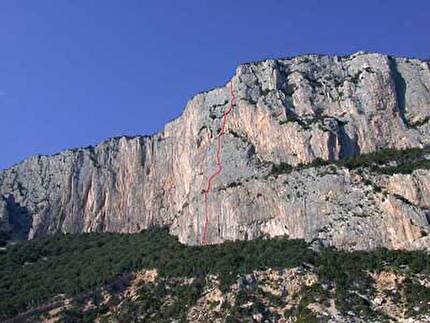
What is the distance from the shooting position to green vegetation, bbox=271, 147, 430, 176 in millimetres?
104438

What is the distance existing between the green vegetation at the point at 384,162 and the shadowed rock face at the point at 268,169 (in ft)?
7.13

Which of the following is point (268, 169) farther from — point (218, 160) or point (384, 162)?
point (384, 162)

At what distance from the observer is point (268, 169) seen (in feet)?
386

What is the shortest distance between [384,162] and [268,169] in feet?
61.9

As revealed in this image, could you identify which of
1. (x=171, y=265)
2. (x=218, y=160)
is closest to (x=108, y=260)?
(x=171, y=265)

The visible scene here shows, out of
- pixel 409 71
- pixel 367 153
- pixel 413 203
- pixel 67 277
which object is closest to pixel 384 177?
pixel 413 203

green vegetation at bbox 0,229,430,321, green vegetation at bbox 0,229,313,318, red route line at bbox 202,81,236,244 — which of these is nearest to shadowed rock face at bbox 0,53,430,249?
red route line at bbox 202,81,236,244

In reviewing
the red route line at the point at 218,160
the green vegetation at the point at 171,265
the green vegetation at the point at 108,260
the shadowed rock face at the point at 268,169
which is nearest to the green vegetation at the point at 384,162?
the shadowed rock face at the point at 268,169

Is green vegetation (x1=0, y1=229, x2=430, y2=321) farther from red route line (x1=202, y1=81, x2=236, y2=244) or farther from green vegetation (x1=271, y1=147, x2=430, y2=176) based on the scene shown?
green vegetation (x1=271, y1=147, x2=430, y2=176)

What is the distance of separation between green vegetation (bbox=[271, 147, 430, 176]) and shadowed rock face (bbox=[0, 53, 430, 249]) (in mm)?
2172

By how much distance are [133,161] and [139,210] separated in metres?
11.3

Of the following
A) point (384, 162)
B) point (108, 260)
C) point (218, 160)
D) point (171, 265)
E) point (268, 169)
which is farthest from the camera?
point (218, 160)

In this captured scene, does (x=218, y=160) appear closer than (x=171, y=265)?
No

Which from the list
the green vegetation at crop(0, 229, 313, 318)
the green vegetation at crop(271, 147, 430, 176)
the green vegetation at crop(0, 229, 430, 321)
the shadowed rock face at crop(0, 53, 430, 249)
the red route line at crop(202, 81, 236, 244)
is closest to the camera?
the green vegetation at crop(0, 229, 430, 321)
